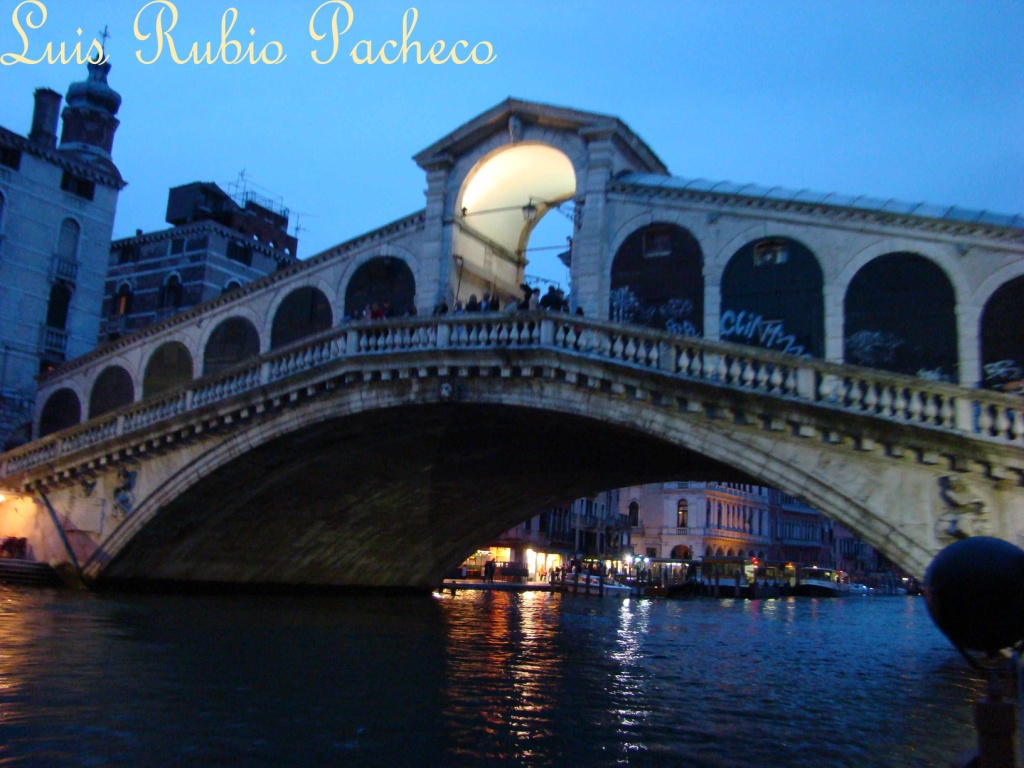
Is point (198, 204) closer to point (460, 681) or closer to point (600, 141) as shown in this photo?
point (600, 141)

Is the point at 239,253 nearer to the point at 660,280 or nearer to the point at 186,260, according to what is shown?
the point at 186,260

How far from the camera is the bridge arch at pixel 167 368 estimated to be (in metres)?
27.7

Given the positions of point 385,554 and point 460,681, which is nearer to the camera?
point 460,681

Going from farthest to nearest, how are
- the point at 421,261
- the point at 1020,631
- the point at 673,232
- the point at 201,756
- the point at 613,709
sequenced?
the point at 421,261
the point at 673,232
the point at 613,709
the point at 201,756
the point at 1020,631

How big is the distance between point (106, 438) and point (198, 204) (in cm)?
2697

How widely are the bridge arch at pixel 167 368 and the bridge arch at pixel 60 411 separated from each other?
3639 mm

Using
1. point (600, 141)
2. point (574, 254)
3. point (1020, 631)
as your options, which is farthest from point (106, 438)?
point (1020, 631)

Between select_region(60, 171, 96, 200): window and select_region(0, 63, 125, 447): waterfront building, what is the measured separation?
39mm

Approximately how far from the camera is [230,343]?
26.6 meters

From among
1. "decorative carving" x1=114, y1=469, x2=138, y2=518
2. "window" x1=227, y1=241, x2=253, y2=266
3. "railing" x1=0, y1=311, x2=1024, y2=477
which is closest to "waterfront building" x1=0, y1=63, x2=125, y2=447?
"window" x1=227, y1=241, x2=253, y2=266

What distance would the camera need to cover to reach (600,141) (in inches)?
787

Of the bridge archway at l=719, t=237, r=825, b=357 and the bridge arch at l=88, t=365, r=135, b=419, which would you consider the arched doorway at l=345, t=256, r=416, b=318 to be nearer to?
the bridge archway at l=719, t=237, r=825, b=357

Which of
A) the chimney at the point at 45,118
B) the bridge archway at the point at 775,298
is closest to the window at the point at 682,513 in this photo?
the chimney at the point at 45,118

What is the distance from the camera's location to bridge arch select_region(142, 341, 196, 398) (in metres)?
27.7
